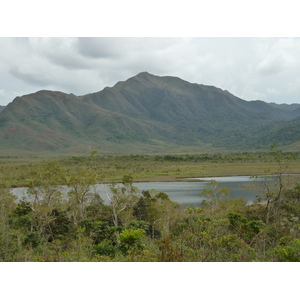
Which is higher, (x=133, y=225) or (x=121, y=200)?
(x=121, y=200)

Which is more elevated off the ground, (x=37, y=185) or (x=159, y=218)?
(x=37, y=185)

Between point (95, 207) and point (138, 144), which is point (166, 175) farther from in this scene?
point (138, 144)

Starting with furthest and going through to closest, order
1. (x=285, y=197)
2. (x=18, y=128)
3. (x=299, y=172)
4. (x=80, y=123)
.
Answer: (x=80, y=123) < (x=18, y=128) < (x=299, y=172) < (x=285, y=197)

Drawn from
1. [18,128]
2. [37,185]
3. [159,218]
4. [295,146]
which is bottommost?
[159,218]

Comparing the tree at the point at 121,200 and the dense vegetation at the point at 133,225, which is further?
the tree at the point at 121,200

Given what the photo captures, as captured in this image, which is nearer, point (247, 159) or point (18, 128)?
point (247, 159)

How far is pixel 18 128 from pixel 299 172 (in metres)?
136

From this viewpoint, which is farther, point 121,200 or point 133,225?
point 121,200

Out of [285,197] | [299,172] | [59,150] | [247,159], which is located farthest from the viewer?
[59,150]

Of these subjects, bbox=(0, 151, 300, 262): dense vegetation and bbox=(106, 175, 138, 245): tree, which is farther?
bbox=(106, 175, 138, 245): tree

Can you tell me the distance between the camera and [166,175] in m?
60.1

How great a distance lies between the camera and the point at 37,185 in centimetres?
2345

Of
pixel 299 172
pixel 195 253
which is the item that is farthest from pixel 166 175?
pixel 195 253

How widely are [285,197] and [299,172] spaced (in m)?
33.0
